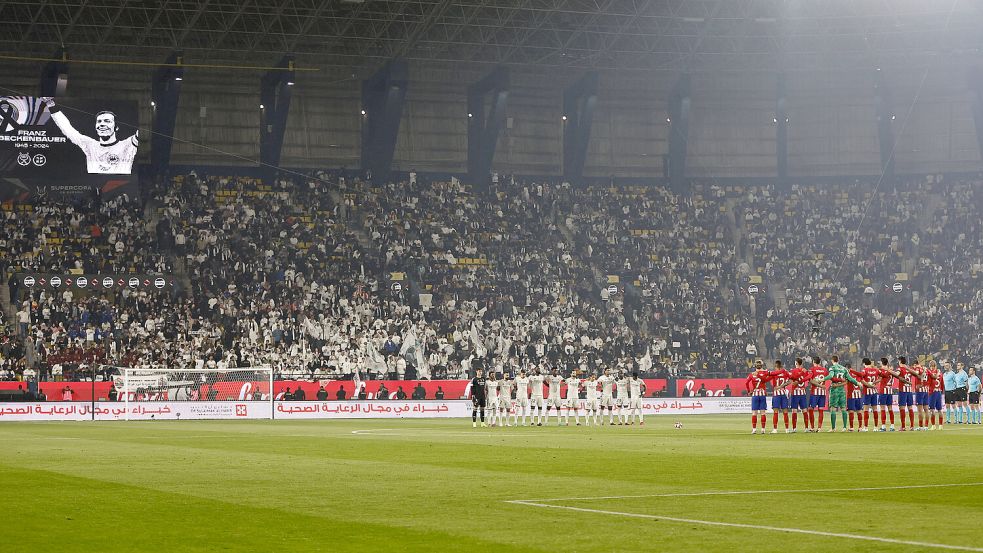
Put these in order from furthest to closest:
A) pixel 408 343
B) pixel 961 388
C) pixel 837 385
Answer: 1. pixel 408 343
2. pixel 961 388
3. pixel 837 385

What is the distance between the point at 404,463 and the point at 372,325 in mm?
37256

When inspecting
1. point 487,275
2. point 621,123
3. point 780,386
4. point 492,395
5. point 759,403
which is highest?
point 621,123

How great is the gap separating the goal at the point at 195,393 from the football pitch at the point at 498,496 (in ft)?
74.6

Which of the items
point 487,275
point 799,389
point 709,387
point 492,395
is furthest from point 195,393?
point 799,389

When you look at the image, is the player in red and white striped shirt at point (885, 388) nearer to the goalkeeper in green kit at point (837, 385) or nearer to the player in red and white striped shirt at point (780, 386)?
the goalkeeper in green kit at point (837, 385)

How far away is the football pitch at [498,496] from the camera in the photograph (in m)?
11.9

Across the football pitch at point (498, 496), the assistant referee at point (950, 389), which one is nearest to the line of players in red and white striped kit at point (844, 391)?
the assistant referee at point (950, 389)

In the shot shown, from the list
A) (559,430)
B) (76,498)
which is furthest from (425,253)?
(76,498)

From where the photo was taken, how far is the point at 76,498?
16.5 metres

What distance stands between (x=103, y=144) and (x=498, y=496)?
44.7 meters

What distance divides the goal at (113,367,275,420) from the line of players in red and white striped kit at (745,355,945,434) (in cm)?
2370

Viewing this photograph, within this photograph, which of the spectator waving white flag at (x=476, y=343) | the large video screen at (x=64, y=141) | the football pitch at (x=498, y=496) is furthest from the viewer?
the spectator waving white flag at (x=476, y=343)

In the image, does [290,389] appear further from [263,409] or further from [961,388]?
[961,388]

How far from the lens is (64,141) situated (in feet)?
183
